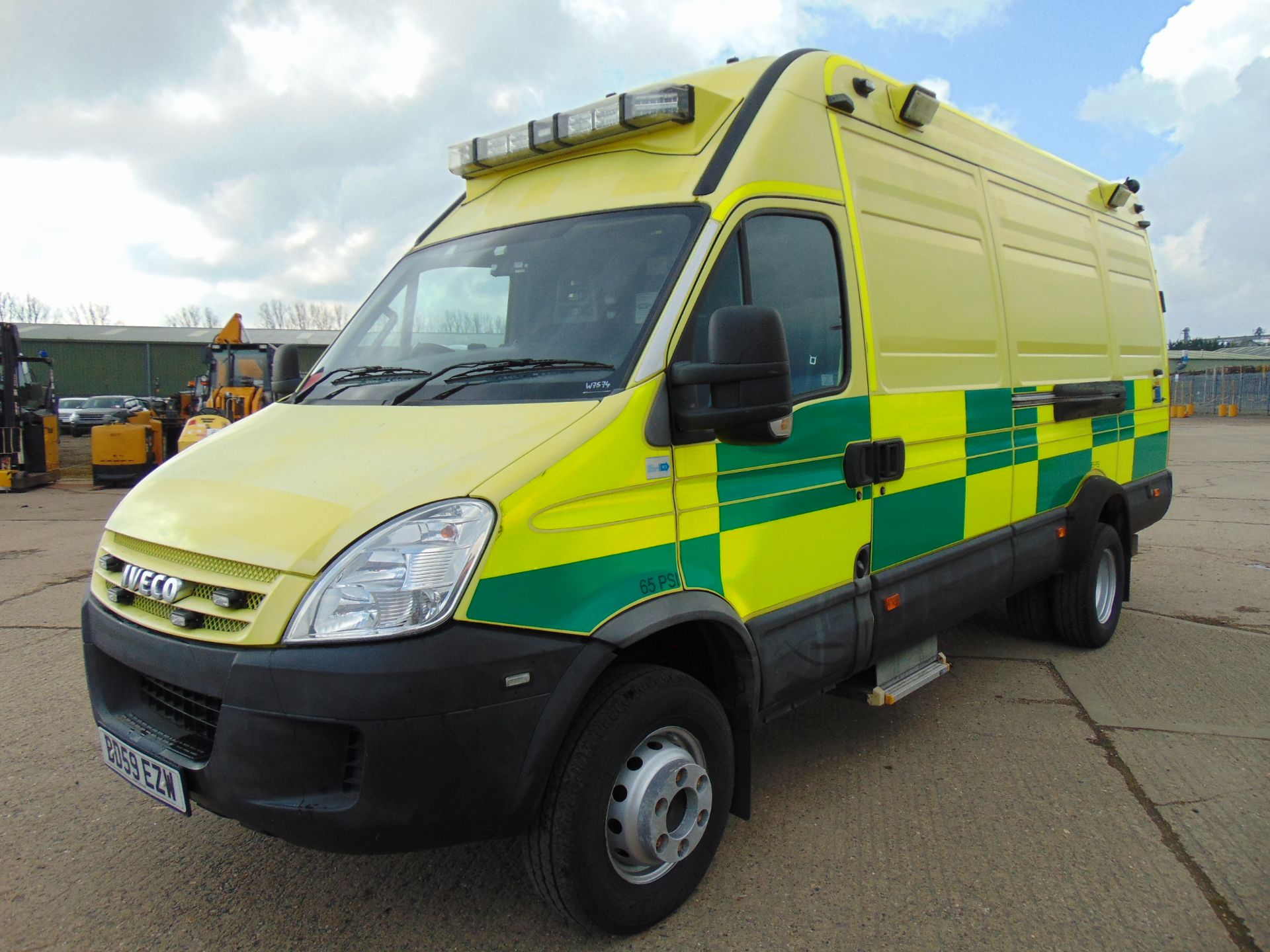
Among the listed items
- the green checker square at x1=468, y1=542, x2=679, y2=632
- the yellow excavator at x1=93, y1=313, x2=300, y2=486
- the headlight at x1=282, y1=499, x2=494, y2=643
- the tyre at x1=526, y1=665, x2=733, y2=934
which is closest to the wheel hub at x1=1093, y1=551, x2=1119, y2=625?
the tyre at x1=526, y1=665, x2=733, y2=934

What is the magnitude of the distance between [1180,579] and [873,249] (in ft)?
17.3

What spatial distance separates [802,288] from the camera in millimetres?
3275

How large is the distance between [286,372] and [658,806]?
276 cm

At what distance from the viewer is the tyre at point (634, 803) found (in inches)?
97.3

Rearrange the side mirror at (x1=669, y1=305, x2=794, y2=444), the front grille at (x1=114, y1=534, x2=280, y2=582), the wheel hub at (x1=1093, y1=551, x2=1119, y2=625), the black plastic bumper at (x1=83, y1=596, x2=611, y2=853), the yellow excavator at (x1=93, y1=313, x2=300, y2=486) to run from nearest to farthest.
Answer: the black plastic bumper at (x1=83, y1=596, x2=611, y2=853)
the front grille at (x1=114, y1=534, x2=280, y2=582)
the side mirror at (x1=669, y1=305, x2=794, y2=444)
the wheel hub at (x1=1093, y1=551, x2=1119, y2=625)
the yellow excavator at (x1=93, y1=313, x2=300, y2=486)

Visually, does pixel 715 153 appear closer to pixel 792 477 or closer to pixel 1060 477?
pixel 792 477

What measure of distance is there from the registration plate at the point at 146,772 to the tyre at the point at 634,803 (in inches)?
36.9

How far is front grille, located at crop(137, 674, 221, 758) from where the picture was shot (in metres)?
2.43

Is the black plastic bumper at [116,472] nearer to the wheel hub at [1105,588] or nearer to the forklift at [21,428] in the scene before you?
the forklift at [21,428]

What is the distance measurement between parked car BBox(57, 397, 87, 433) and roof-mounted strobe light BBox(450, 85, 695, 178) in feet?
99.4

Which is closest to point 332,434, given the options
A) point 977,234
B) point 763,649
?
point 763,649

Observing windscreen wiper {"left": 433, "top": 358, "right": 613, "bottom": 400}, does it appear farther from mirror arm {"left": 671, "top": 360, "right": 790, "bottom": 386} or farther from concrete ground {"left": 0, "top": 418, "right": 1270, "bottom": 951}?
concrete ground {"left": 0, "top": 418, "right": 1270, "bottom": 951}

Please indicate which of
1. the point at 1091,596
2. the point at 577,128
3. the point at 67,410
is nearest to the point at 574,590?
the point at 577,128

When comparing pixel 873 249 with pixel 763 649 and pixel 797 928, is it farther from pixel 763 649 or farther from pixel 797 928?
pixel 797 928
